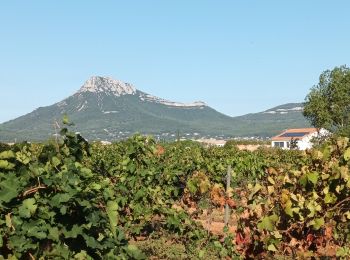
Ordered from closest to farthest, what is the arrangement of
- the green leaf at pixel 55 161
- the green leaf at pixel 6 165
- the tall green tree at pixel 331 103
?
the green leaf at pixel 6 165 < the green leaf at pixel 55 161 < the tall green tree at pixel 331 103

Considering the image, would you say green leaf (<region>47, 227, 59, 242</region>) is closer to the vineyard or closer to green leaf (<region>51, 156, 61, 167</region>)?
the vineyard

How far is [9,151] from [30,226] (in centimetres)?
70

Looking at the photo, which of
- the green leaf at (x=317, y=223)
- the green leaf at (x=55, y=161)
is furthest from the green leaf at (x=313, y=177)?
the green leaf at (x=55, y=161)

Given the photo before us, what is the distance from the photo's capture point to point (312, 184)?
5727mm

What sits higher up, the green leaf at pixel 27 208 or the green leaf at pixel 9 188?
the green leaf at pixel 9 188

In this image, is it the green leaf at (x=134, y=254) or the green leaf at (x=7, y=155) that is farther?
the green leaf at (x=134, y=254)

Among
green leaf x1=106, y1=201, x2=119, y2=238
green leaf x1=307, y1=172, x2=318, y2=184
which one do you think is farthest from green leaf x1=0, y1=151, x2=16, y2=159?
green leaf x1=307, y1=172, x2=318, y2=184

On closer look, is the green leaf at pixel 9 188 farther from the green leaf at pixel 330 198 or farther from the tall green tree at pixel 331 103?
the tall green tree at pixel 331 103

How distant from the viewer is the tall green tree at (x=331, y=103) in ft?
252

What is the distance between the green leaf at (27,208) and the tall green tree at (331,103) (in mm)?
75048

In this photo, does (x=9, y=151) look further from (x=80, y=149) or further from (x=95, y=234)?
(x=95, y=234)

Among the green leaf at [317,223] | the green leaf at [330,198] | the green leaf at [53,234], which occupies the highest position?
the green leaf at [53,234]

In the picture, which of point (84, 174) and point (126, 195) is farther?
point (126, 195)

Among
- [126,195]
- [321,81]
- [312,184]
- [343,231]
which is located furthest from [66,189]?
[321,81]
